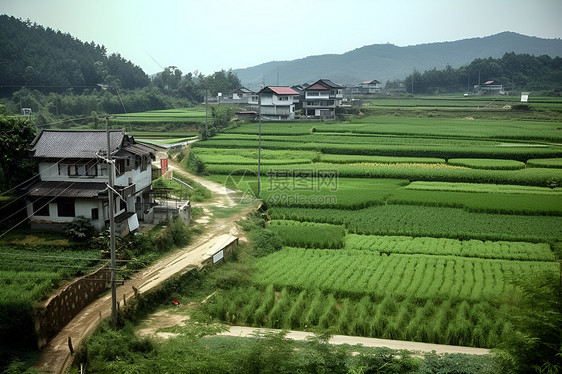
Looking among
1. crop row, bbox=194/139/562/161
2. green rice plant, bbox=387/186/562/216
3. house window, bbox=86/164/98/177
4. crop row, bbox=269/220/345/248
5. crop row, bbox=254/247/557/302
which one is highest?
house window, bbox=86/164/98/177

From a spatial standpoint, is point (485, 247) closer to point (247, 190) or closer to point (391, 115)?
point (247, 190)

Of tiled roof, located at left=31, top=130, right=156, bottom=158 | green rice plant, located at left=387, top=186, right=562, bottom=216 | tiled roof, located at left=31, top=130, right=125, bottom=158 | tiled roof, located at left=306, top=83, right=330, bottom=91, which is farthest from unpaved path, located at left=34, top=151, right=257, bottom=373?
tiled roof, located at left=306, top=83, right=330, bottom=91

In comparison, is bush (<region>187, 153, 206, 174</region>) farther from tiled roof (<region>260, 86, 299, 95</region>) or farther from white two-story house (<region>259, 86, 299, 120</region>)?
white two-story house (<region>259, 86, 299, 120</region>)

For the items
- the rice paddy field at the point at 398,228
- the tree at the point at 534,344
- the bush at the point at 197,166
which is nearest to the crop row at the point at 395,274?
the rice paddy field at the point at 398,228

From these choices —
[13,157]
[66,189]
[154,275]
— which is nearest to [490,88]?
[66,189]

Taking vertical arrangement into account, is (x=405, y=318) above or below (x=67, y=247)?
below

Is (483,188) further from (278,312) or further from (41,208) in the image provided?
Answer: (41,208)

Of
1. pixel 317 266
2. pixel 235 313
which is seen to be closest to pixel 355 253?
pixel 317 266

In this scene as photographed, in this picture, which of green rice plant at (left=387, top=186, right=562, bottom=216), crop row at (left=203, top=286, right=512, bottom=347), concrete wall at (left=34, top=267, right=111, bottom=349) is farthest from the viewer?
green rice plant at (left=387, top=186, right=562, bottom=216)
